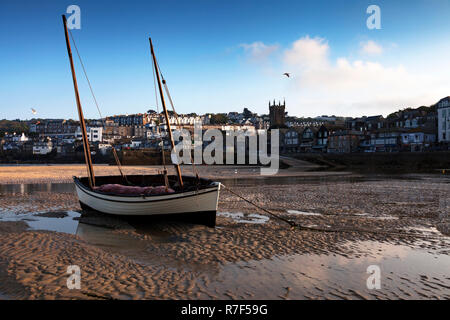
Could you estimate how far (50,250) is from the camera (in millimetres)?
10195

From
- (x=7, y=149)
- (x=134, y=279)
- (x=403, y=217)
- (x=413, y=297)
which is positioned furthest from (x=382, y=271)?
(x=7, y=149)

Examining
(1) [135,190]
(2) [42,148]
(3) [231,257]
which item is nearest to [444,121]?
(1) [135,190]

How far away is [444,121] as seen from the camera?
85.9m

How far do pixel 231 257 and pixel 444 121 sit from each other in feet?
322

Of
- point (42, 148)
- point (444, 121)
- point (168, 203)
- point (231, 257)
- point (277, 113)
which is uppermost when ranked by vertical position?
point (277, 113)

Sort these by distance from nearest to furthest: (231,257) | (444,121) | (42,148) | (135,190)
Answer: (231,257)
(135,190)
(444,121)
(42,148)

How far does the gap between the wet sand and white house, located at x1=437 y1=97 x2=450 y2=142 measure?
8381 centimetres

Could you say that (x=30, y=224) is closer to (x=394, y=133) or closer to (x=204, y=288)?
(x=204, y=288)

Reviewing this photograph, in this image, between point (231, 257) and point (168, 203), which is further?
point (168, 203)

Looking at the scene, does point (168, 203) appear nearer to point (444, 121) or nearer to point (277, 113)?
point (444, 121)

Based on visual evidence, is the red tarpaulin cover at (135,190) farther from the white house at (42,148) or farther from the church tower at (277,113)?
the church tower at (277,113)

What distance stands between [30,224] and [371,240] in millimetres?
15030

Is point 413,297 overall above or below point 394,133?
below

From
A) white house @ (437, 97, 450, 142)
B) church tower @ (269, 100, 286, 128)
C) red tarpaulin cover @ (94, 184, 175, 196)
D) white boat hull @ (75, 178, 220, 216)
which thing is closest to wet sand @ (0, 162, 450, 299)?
white boat hull @ (75, 178, 220, 216)
